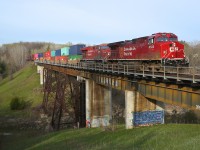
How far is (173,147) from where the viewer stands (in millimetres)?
15984

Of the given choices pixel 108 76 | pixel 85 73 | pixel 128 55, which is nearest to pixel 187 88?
pixel 108 76

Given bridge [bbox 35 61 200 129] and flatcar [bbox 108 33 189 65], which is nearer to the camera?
bridge [bbox 35 61 200 129]

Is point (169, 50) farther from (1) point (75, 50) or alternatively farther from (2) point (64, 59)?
(2) point (64, 59)

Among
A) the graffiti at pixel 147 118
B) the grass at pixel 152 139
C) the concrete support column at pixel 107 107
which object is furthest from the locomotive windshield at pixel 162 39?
the concrete support column at pixel 107 107

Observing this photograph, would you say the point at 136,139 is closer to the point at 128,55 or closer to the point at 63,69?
the point at 128,55

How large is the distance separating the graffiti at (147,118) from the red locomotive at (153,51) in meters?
4.65

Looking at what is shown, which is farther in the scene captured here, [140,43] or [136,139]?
[140,43]

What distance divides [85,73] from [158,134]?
18711mm

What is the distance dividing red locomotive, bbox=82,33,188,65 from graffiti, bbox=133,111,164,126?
15.2ft

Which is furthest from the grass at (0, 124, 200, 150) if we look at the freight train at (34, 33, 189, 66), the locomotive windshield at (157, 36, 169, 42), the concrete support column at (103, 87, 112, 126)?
the concrete support column at (103, 87, 112, 126)

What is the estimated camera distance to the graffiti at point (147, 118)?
24641 mm

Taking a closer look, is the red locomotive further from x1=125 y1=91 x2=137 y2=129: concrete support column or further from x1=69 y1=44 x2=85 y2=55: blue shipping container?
x1=69 y1=44 x2=85 y2=55: blue shipping container

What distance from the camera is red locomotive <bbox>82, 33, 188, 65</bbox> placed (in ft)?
80.6

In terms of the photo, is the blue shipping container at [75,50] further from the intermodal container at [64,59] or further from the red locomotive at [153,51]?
the red locomotive at [153,51]
